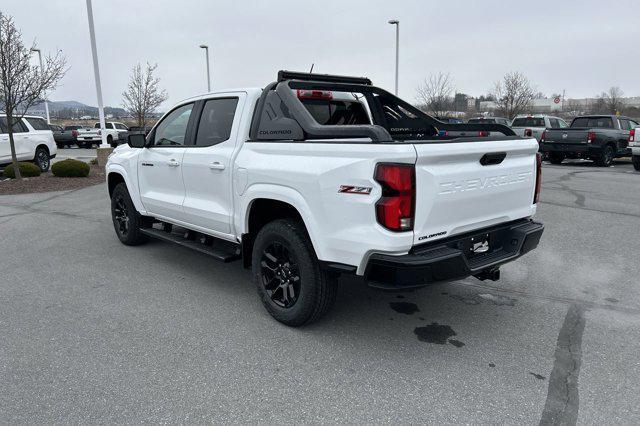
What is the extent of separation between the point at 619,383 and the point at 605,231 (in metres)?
4.58

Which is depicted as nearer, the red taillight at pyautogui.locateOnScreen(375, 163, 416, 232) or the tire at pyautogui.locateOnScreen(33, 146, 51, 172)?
the red taillight at pyautogui.locateOnScreen(375, 163, 416, 232)

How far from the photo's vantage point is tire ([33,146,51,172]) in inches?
591

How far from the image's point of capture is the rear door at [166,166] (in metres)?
4.93

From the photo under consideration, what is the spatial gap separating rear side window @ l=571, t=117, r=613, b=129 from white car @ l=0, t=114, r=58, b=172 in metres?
18.6

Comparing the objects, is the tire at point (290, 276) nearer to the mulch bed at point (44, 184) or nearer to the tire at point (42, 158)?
the mulch bed at point (44, 184)

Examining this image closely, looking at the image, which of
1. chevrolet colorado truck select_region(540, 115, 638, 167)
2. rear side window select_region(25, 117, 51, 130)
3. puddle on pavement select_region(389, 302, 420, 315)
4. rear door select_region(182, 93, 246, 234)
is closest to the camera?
puddle on pavement select_region(389, 302, 420, 315)

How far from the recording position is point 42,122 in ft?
51.0

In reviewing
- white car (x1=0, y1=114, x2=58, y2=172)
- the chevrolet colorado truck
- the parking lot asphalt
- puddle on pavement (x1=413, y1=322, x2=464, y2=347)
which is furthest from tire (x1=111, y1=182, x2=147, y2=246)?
the chevrolet colorado truck

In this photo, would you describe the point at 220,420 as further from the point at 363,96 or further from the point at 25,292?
the point at 363,96

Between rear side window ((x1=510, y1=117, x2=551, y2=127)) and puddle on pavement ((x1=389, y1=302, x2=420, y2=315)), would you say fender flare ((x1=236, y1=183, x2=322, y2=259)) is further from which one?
rear side window ((x1=510, y1=117, x2=551, y2=127))

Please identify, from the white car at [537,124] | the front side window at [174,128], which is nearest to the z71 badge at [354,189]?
the front side window at [174,128]

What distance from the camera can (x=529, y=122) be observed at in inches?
810

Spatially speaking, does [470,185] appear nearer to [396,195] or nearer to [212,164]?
[396,195]

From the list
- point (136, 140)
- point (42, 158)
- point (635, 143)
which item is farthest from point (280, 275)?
point (635, 143)
